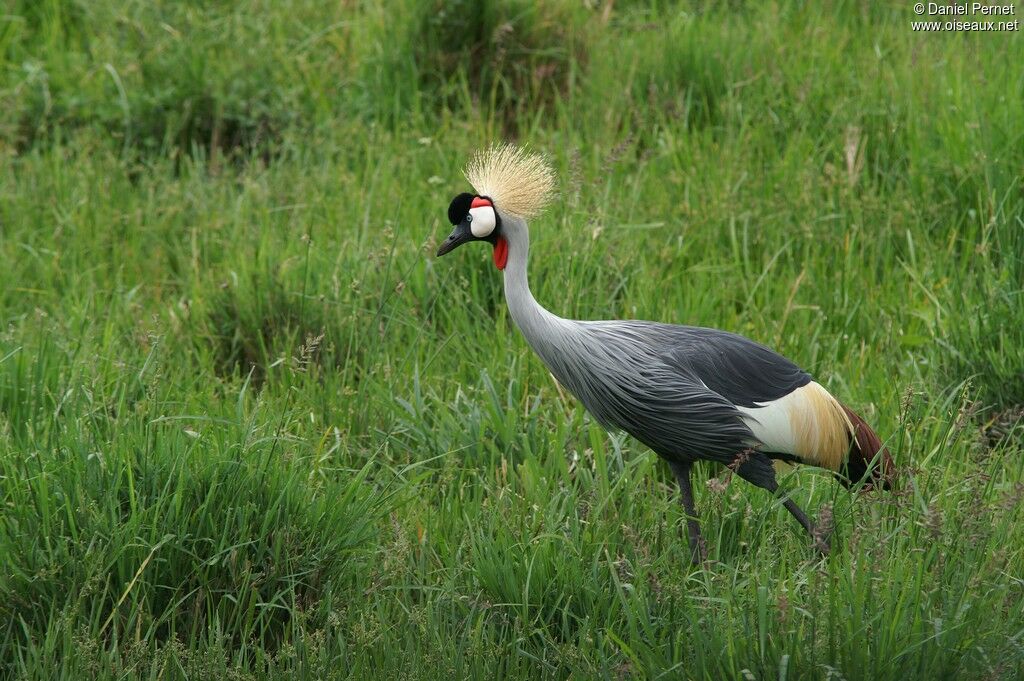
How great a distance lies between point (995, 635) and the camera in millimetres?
2576

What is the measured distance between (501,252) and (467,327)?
97 cm

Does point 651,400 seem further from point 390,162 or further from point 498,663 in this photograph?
point 390,162

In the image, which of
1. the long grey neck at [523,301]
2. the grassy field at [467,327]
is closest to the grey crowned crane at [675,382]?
the long grey neck at [523,301]

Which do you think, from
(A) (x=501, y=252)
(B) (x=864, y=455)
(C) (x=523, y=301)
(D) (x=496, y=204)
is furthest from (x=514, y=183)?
(B) (x=864, y=455)

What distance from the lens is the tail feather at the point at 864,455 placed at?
337 cm

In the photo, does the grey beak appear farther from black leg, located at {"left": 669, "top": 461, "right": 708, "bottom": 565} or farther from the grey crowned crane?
black leg, located at {"left": 669, "top": 461, "right": 708, "bottom": 565}

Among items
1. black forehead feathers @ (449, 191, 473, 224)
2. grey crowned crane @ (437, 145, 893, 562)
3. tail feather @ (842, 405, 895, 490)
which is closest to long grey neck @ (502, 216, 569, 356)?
grey crowned crane @ (437, 145, 893, 562)

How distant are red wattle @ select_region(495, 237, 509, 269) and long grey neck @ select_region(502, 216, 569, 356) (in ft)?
0.10

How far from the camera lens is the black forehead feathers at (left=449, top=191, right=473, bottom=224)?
3275 millimetres

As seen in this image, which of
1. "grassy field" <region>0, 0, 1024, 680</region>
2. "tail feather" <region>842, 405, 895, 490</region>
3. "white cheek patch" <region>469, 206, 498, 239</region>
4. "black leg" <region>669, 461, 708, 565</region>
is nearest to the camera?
"grassy field" <region>0, 0, 1024, 680</region>

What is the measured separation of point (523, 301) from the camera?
3.19m

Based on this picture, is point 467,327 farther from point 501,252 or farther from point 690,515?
point 690,515

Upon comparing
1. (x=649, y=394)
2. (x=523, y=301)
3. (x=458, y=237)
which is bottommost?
(x=649, y=394)

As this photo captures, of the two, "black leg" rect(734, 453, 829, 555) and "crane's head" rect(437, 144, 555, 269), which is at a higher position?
"crane's head" rect(437, 144, 555, 269)
